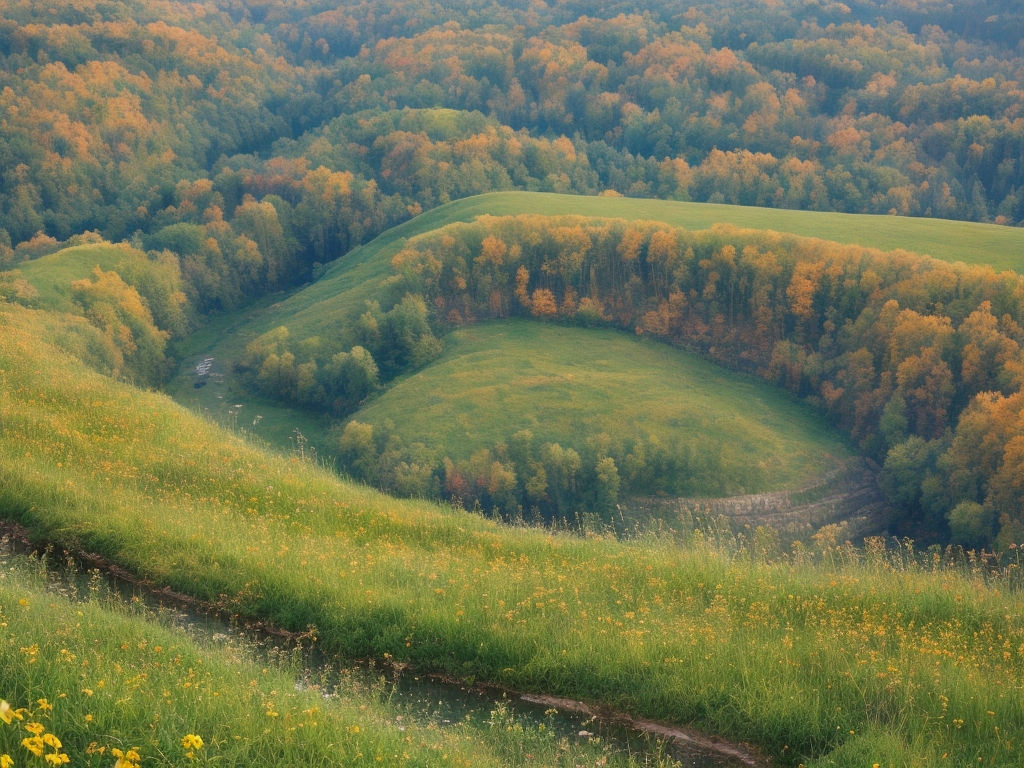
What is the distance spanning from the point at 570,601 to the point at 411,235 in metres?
84.4

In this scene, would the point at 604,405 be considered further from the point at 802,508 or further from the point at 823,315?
the point at 823,315

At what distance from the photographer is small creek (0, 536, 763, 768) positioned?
38.3ft

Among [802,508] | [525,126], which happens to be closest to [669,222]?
[802,508]

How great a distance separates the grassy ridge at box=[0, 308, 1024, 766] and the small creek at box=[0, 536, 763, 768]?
10.9 inches

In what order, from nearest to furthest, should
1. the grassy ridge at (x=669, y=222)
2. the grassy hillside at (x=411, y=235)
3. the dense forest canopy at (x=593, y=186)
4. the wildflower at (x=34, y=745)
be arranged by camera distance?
1. the wildflower at (x=34, y=745)
2. the dense forest canopy at (x=593, y=186)
3. the grassy hillside at (x=411, y=235)
4. the grassy ridge at (x=669, y=222)

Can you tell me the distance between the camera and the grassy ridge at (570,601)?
11.6 meters

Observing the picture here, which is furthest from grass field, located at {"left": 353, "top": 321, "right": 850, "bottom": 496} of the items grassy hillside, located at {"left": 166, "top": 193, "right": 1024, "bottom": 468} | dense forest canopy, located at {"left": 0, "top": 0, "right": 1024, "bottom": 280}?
dense forest canopy, located at {"left": 0, "top": 0, "right": 1024, "bottom": 280}

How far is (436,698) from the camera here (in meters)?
13.1

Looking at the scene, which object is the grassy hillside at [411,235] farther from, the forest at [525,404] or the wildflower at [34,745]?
the wildflower at [34,745]

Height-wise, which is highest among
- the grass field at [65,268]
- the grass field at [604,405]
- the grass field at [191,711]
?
the grass field at [191,711]

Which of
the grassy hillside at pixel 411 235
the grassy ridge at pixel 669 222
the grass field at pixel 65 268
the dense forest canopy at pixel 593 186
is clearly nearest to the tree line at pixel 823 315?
the dense forest canopy at pixel 593 186

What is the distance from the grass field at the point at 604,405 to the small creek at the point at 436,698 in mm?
41136

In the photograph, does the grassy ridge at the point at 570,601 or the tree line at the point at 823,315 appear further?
the tree line at the point at 823,315

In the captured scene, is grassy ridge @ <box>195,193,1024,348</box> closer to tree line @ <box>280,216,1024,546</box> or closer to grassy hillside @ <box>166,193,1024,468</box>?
grassy hillside @ <box>166,193,1024,468</box>
